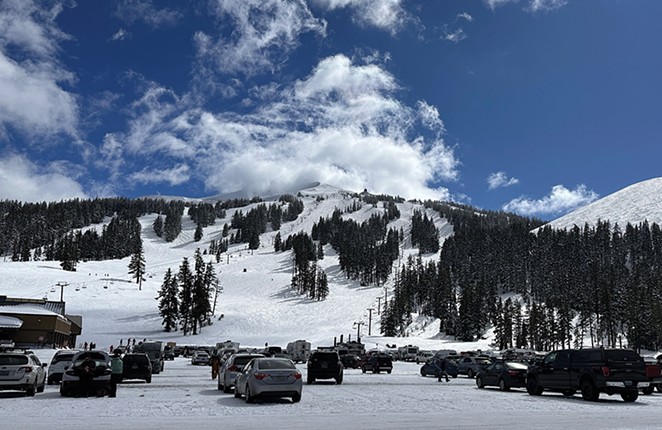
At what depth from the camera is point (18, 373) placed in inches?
828

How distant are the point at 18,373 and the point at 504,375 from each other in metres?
21.7

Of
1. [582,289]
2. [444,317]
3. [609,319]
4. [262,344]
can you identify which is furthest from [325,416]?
[582,289]

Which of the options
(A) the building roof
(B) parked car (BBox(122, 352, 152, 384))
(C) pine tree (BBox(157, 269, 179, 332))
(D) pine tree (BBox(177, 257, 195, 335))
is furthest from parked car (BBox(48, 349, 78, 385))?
(C) pine tree (BBox(157, 269, 179, 332))

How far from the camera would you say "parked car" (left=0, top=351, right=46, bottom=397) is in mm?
20844

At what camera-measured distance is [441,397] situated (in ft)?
74.2

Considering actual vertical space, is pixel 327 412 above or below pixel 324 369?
above

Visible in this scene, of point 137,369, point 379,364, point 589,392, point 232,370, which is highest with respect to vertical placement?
point 232,370

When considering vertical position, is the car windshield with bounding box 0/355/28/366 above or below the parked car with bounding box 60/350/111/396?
above

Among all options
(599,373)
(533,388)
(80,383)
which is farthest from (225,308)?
(599,373)

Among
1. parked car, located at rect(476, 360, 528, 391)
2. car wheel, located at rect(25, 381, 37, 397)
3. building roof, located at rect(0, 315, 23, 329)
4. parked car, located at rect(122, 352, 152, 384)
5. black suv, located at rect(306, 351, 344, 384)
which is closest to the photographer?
car wheel, located at rect(25, 381, 37, 397)

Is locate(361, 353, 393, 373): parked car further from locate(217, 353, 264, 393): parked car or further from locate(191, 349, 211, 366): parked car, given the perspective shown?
locate(217, 353, 264, 393): parked car

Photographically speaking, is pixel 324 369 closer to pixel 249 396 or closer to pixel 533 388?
pixel 533 388

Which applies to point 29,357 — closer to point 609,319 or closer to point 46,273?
point 609,319

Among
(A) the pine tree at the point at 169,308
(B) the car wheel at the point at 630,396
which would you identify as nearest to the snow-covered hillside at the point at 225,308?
(A) the pine tree at the point at 169,308
